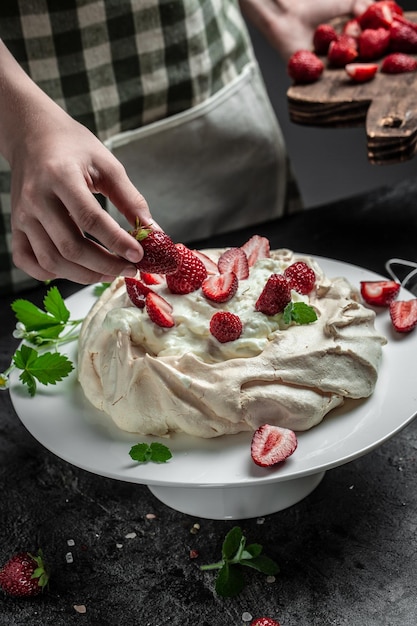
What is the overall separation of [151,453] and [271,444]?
0.19m

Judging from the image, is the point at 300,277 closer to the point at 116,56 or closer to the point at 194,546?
the point at 194,546

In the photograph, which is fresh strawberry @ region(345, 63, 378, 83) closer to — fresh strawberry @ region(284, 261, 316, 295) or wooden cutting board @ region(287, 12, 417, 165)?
wooden cutting board @ region(287, 12, 417, 165)

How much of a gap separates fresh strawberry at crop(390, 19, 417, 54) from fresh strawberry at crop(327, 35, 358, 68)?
108mm

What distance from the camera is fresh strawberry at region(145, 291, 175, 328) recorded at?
1488 millimetres

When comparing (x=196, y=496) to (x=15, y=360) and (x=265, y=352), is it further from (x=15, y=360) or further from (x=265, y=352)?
(x=15, y=360)

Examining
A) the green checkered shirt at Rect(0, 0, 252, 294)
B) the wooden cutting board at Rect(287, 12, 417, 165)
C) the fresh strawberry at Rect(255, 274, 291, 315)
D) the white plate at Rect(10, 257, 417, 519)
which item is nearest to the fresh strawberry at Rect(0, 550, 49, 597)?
the white plate at Rect(10, 257, 417, 519)

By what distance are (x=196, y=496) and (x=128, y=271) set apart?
43cm

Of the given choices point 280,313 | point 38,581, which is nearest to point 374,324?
point 280,313

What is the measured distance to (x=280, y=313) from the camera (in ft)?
4.94

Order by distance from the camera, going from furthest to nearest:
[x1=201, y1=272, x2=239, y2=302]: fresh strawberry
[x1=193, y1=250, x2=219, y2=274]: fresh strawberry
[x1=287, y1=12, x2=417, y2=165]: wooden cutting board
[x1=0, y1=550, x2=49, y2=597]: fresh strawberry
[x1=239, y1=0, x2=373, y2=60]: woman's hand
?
[x1=239, y1=0, x2=373, y2=60]: woman's hand < [x1=287, y1=12, x2=417, y2=165]: wooden cutting board < [x1=193, y1=250, x2=219, y2=274]: fresh strawberry < [x1=201, y1=272, x2=239, y2=302]: fresh strawberry < [x1=0, y1=550, x2=49, y2=597]: fresh strawberry

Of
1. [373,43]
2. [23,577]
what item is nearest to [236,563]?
[23,577]

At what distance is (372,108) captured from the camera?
1976 millimetres

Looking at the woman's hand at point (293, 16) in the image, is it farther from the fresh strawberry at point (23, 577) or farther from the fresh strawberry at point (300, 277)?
the fresh strawberry at point (23, 577)

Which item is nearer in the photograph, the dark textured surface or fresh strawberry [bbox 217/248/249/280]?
the dark textured surface
